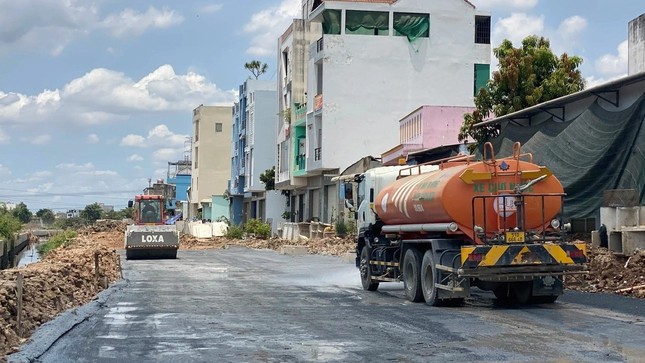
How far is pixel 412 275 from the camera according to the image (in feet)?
59.7

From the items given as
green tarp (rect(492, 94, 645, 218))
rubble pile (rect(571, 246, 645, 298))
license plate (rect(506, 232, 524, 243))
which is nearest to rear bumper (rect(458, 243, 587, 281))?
license plate (rect(506, 232, 524, 243))

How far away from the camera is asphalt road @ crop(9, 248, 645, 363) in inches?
422

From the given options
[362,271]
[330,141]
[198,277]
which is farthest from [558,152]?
[330,141]

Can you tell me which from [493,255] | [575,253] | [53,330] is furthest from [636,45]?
[53,330]

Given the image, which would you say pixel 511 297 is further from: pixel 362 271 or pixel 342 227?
pixel 342 227

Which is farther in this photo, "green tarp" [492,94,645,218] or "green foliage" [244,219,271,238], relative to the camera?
"green foliage" [244,219,271,238]

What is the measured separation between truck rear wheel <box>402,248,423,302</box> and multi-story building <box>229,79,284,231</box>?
5144 centimetres

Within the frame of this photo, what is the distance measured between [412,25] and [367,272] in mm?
33450

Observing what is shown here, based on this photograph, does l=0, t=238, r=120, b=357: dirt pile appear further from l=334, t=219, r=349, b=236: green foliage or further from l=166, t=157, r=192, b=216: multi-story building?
l=166, t=157, r=192, b=216: multi-story building

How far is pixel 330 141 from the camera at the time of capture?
51719 millimetres

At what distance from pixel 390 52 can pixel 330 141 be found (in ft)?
20.1

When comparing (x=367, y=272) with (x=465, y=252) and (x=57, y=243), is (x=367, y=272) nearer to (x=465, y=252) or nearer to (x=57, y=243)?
(x=465, y=252)

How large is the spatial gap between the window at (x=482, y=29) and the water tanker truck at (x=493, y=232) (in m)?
37.6

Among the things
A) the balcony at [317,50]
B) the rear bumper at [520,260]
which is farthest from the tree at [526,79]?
the balcony at [317,50]
